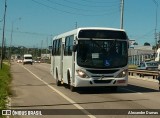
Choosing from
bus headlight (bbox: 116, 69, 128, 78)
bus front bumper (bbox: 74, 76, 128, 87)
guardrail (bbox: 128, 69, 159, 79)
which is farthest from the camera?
guardrail (bbox: 128, 69, 159, 79)

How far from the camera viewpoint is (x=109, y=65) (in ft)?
61.1

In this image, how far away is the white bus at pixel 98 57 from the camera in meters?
18.6

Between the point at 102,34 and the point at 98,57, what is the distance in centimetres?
112

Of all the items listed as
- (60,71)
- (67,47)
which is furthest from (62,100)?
(60,71)

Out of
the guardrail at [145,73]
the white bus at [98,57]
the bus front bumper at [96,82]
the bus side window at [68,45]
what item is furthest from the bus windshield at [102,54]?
the guardrail at [145,73]

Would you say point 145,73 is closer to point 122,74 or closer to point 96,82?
point 122,74

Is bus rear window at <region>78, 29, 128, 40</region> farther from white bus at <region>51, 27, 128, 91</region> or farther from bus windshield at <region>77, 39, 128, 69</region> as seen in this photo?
bus windshield at <region>77, 39, 128, 69</region>

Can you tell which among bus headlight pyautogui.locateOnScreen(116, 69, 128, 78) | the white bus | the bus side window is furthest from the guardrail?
the white bus

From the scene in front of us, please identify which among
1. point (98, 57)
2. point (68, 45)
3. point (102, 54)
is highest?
point (68, 45)

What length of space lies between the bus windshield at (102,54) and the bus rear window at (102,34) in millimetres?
196

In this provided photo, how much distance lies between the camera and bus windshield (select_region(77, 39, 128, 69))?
732 inches

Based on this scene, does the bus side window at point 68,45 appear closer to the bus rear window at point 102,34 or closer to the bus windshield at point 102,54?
the bus rear window at point 102,34

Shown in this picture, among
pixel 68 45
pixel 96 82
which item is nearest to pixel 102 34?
pixel 96 82

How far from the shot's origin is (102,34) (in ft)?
62.5
